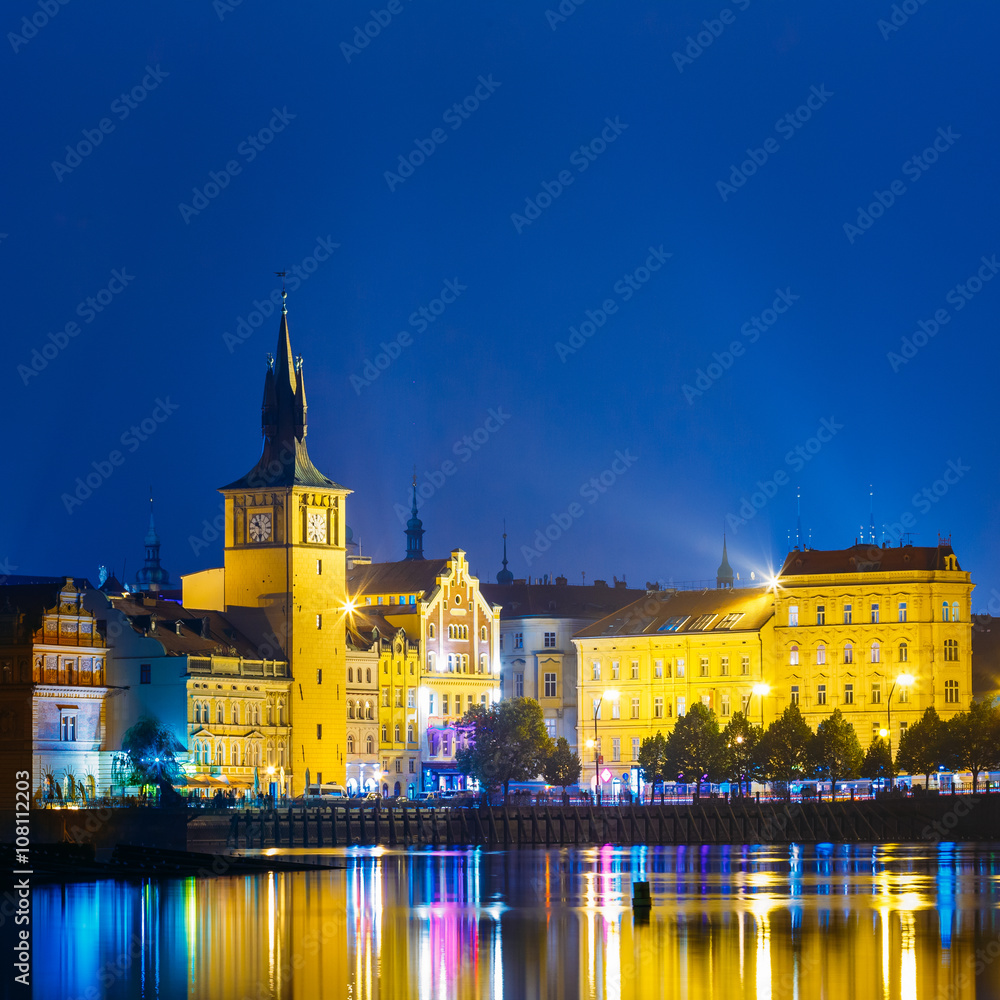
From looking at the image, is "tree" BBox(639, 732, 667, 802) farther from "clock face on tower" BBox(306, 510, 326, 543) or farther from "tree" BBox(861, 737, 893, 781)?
"clock face on tower" BBox(306, 510, 326, 543)

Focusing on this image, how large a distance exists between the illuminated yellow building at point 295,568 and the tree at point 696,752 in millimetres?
20907

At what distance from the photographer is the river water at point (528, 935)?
2221 inches

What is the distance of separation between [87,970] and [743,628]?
325 feet

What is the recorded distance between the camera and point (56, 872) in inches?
3497

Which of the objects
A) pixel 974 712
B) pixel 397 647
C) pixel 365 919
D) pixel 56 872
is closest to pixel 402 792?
pixel 397 647

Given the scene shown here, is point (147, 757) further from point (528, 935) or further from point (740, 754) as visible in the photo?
point (528, 935)

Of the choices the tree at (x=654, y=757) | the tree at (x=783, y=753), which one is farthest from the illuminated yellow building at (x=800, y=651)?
the tree at (x=783, y=753)

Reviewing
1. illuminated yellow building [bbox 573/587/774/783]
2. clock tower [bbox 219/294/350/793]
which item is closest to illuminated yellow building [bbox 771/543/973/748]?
illuminated yellow building [bbox 573/587/774/783]

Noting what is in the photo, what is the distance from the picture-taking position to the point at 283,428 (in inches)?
5773

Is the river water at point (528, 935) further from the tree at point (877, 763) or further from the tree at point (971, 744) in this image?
the tree at point (877, 763)

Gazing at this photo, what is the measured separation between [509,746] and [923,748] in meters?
24.0

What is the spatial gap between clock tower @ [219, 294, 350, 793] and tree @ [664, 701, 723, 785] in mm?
20924

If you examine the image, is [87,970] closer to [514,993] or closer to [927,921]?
[514,993]

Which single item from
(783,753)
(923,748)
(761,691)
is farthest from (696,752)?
(761,691)
